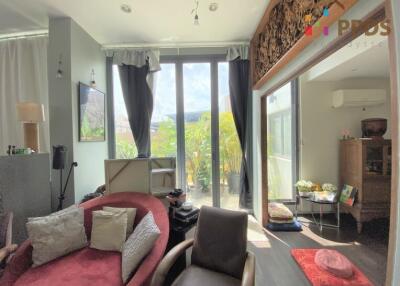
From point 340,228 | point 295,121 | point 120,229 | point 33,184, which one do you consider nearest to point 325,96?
point 295,121

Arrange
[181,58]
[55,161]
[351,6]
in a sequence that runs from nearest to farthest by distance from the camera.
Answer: [351,6] < [55,161] < [181,58]

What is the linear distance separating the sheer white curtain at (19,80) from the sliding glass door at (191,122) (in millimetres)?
1018

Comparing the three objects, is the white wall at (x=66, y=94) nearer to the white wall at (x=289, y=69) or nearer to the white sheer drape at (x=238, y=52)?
the white sheer drape at (x=238, y=52)

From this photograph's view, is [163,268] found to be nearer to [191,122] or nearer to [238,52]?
[191,122]

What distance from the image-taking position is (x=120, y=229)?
193 centimetres

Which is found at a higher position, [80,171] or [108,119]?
[108,119]

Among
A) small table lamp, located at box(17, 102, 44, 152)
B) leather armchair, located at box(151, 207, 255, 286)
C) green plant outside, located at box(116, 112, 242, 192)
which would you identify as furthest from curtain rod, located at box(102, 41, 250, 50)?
leather armchair, located at box(151, 207, 255, 286)

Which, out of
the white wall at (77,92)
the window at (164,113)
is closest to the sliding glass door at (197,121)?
the window at (164,113)

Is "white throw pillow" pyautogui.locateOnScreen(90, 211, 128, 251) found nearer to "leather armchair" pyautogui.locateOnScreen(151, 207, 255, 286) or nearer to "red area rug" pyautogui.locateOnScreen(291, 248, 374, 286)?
"leather armchair" pyautogui.locateOnScreen(151, 207, 255, 286)

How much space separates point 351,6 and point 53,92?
10.3 feet

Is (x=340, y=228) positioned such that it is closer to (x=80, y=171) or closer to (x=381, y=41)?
(x=381, y=41)

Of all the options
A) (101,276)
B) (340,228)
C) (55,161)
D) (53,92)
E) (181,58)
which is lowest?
(340,228)

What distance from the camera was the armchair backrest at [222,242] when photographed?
64.2 inches

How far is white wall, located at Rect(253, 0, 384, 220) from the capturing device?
1.16 meters
